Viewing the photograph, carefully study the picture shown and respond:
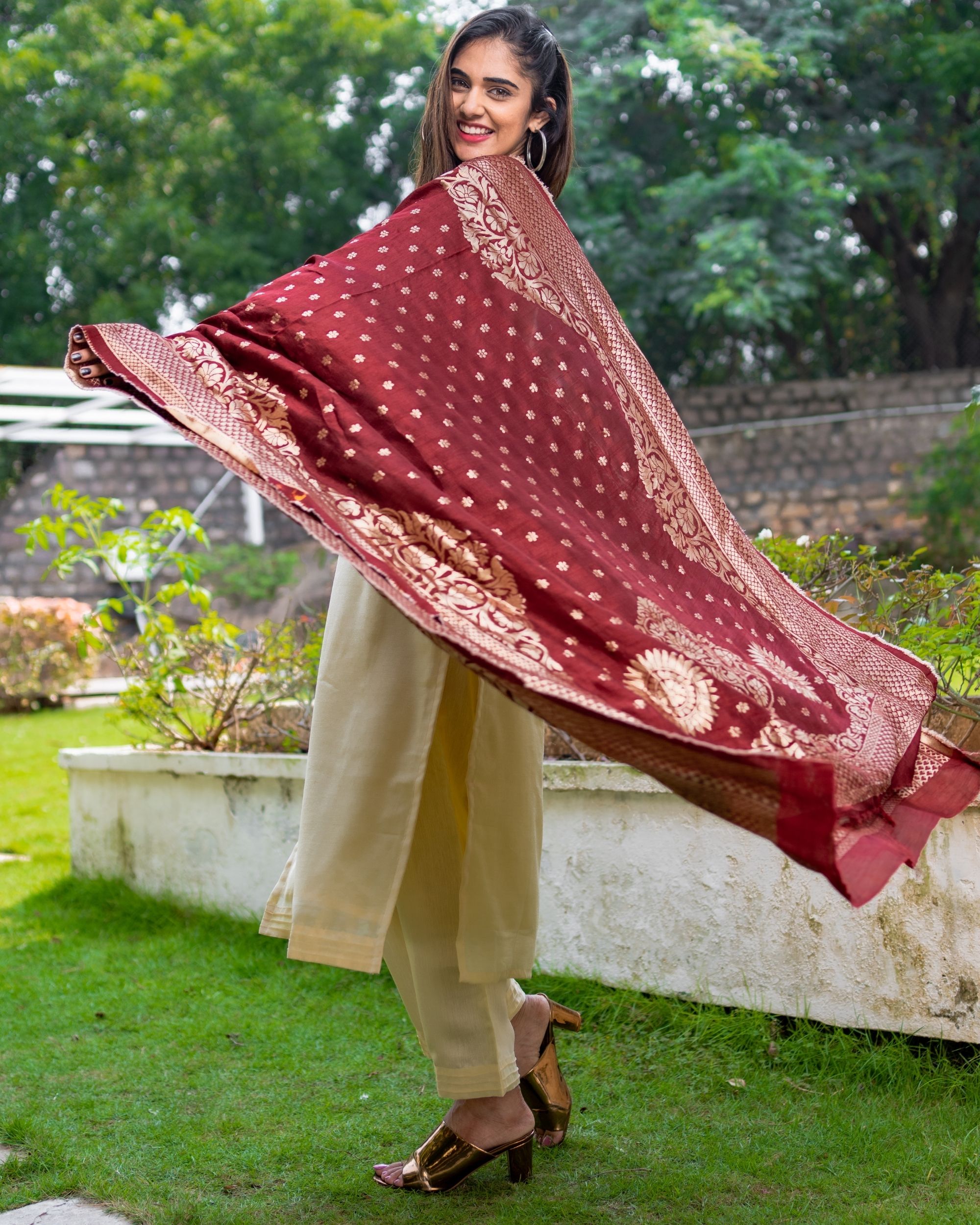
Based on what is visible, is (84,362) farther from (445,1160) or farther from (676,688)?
(445,1160)

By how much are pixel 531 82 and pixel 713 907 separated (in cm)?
168

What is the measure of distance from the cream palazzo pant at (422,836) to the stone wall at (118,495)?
11019mm

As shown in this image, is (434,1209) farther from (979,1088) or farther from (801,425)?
(801,425)

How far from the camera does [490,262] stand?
206cm

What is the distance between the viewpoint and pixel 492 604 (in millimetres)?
1647

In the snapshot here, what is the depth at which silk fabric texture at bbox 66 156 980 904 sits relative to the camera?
5.06 feet

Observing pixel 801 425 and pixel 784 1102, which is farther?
pixel 801 425

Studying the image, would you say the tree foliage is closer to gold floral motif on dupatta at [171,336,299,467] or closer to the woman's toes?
gold floral motif on dupatta at [171,336,299,467]

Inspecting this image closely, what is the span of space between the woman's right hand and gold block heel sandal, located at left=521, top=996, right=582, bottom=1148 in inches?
50.6

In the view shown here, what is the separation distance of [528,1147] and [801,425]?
12008 millimetres

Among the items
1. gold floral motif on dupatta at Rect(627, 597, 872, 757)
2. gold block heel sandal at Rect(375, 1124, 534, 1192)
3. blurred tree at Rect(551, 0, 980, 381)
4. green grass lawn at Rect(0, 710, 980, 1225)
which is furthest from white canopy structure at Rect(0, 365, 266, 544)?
gold floral motif on dupatta at Rect(627, 597, 872, 757)

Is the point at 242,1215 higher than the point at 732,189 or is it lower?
lower

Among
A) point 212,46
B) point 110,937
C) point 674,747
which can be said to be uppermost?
point 212,46

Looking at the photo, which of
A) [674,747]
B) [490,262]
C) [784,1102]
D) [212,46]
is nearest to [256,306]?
[490,262]
